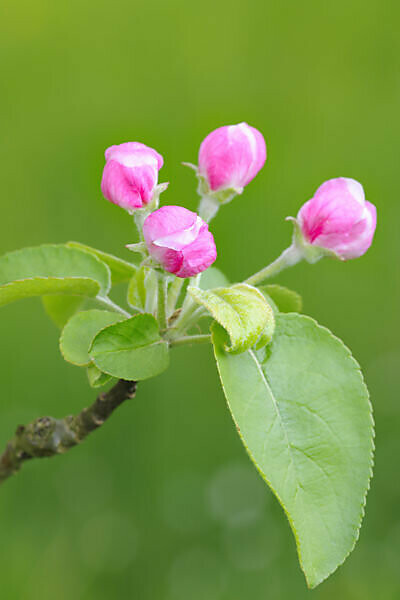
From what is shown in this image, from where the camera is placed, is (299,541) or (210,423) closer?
(299,541)

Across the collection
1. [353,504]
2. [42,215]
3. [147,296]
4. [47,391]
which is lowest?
[47,391]

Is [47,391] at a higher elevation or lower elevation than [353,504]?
lower

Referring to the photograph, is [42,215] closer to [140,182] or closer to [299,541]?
[140,182]

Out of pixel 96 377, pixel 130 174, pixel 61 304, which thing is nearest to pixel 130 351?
pixel 96 377

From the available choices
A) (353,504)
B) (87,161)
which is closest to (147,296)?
(353,504)

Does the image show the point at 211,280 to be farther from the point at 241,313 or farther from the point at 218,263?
the point at 218,263

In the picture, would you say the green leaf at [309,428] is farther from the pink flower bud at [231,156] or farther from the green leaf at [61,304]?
the green leaf at [61,304]

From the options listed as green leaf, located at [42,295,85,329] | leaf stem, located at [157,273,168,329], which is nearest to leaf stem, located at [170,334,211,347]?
leaf stem, located at [157,273,168,329]
